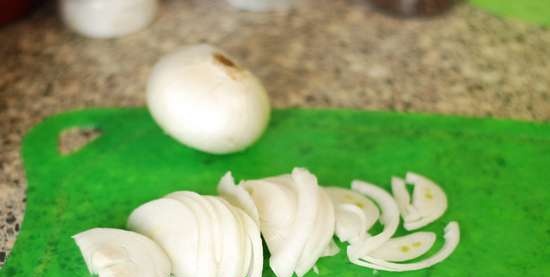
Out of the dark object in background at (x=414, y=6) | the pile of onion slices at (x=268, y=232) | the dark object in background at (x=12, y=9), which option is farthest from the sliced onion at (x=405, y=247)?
the dark object in background at (x=12, y=9)

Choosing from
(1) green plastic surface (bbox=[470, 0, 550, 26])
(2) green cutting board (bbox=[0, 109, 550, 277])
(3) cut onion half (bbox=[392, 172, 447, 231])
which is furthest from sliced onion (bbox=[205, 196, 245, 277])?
(1) green plastic surface (bbox=[470, 0, 550, 26])

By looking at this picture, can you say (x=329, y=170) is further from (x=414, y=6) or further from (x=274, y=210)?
(x=414, y=6)

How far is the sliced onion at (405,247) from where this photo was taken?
0.99 m

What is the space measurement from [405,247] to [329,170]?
0.69 feet

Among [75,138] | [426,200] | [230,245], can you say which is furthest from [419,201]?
[75,138]

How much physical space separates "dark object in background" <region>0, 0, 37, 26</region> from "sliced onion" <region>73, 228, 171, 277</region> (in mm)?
736

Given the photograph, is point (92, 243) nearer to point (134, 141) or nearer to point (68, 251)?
point (68, 251)

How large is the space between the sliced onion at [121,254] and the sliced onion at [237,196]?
141 millimetres

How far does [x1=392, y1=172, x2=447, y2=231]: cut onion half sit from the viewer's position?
1047 mm

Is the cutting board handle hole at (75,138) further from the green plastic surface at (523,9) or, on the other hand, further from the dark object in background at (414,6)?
the green plastic surface at (523,9)

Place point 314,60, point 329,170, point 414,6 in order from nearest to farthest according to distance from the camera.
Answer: point 329,170
point 314,60
point 414,6

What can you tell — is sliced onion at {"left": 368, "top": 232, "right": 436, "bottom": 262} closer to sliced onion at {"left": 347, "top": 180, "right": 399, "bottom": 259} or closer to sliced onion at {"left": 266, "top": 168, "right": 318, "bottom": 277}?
sliced onion at {"left": 347, "top": 180, "right": 399, "bottom": 259}

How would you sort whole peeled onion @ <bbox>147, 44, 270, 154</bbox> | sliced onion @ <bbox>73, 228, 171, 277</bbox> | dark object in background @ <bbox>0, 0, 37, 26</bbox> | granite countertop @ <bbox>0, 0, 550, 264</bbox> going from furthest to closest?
dark object in background @ <bbox>0, 0, 37, 26</bbox>, granite countertop @ <bbox>0, 0, 550, 264</bbox>, whole peeled onion @ <bbox>147, 44, 270, 154</bbox>, sliced onion @ <bbox>73, 228, 171, 277</bbox>

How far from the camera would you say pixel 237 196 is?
39.6 inches
